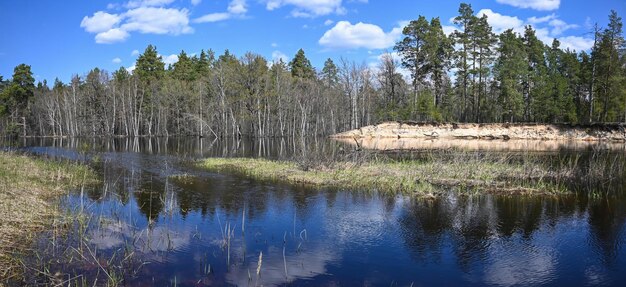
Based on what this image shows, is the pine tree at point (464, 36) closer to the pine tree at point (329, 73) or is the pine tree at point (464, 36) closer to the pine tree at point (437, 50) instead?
the pine tree at point (437, 50)

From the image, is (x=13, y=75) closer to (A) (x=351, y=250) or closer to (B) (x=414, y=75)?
(B) (x=414, y=75)

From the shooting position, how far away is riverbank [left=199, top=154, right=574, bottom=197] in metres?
17.5

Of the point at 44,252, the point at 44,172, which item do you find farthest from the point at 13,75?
the point at 44,252

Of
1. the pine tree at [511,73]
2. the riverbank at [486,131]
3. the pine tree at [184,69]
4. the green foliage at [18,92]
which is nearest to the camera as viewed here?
the riverbank at [486,131]

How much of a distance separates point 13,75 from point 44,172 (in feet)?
286

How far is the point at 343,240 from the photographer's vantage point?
11102mm

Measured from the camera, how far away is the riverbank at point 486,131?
55.6 m

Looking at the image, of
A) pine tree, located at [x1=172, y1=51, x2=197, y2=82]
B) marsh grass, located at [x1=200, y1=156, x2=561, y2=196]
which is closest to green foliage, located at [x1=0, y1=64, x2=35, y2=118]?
pine tree, located at [x1=172, y1=51, x2=197, y2=82]

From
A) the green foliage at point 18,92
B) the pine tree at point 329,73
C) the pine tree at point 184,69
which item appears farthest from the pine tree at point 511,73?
the green foliage at point 18,92

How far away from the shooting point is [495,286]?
8.27m

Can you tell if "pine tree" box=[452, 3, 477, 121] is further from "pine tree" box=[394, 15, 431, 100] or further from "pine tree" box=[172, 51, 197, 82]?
"pine tree" box=[172, 51, 197, 82]

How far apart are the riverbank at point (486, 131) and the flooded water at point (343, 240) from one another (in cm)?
4239

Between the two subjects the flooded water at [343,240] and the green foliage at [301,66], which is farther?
the green foliage at [301,66]

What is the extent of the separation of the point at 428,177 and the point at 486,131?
44.1 meters
